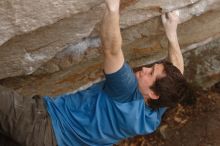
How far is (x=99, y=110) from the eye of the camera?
13.5ft

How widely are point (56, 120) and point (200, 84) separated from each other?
4.62 metres

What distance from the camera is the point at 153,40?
19.9 feet

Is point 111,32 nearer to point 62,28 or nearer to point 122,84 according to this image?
point 122,84

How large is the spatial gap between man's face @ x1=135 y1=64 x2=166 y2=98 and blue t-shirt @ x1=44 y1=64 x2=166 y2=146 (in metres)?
0.08

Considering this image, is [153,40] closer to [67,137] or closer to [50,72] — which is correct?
[50,72]

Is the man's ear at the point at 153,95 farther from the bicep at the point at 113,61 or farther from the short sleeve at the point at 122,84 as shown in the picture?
the bicep at the point at 113,61

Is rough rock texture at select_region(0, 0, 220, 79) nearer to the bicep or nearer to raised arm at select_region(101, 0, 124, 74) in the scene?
raised arm at select_region(101, 0, 124, 74)

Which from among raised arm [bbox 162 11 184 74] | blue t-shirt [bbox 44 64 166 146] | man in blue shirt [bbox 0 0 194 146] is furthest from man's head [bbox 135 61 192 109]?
raised arm [bbox 162 11 184 74]

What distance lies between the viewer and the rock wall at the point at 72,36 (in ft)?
13.1

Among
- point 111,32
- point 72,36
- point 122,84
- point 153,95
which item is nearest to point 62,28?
point 72,36

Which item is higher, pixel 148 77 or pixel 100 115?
pixel 148 77

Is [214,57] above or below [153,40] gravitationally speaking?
below

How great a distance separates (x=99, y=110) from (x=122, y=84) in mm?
422

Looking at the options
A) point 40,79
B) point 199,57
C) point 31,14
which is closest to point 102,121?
point 31,14
